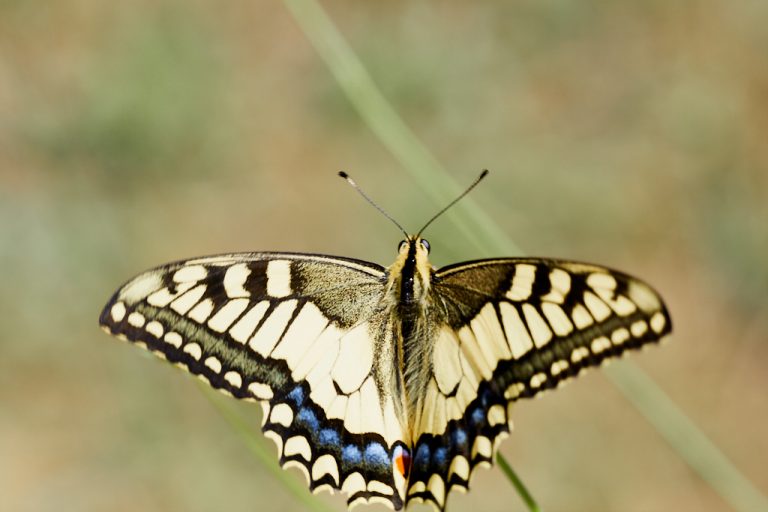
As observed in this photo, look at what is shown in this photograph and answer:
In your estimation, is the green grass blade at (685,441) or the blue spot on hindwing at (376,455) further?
the green grass blade at (685,441)

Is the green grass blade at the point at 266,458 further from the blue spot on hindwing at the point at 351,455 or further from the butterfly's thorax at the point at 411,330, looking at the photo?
the butterfly's thorax at the point at 411,330

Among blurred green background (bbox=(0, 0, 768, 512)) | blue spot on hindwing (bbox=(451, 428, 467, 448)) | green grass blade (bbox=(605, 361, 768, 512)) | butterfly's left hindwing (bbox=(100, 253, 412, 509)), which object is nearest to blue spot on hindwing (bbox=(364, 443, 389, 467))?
butterfly's left hindwing (bbox=(100, 253, 412, 509))

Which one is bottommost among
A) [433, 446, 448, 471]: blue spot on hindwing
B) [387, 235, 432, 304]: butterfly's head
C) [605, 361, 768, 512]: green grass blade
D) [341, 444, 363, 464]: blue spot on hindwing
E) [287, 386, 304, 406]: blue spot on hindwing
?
[605, 361, 768, 512]: green grass blade

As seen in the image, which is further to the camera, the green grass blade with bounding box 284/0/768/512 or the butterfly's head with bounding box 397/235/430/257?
the green grass blade with bounding box 284/0/768/512

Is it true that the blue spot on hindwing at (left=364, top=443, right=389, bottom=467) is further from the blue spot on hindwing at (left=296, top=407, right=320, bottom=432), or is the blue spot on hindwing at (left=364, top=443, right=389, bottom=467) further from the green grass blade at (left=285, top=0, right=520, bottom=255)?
the green grass blade at (left=285, top=0, right=520, bottom=255)

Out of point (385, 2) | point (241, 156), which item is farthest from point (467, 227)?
point (385, 2)

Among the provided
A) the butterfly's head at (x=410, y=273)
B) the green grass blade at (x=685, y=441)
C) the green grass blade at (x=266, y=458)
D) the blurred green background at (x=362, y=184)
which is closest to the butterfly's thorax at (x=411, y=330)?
the butterfly's head at (x=410, y=273)

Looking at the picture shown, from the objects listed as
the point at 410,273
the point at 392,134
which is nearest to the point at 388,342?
the point at 410,273

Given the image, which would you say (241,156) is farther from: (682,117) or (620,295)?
(620,295)
